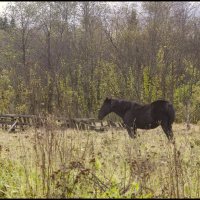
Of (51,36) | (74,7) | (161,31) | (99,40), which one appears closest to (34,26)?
(51,36)

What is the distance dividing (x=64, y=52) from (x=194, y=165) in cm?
2332

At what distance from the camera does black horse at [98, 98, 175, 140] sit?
9.87 m

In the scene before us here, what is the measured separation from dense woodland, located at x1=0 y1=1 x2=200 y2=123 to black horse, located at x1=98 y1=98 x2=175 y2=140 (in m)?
10.8

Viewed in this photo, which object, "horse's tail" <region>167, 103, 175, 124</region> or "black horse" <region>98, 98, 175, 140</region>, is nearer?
"horse's tail" <region>167, 103, 175, 124</region>

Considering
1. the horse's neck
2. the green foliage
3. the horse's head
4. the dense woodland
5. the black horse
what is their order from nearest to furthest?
1. the black horse
2. the horse's neck
3. the horse's head
4. the green foliage
5. the dense woodland

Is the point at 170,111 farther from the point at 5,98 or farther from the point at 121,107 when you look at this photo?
the point at 5,98

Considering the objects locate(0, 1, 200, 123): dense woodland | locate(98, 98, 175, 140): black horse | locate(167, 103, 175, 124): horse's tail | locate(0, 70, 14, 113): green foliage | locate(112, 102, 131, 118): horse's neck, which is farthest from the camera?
locate(0, 1, 200, 123): dense woodland

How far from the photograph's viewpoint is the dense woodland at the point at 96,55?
23.8m

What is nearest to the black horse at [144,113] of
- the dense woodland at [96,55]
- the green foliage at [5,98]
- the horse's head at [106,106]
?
the horse's head at [106,106]

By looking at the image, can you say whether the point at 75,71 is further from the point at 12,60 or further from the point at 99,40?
the point at 12,60

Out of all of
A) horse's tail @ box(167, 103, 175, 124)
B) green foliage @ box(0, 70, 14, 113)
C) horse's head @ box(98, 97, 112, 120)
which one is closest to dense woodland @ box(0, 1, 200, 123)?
green foliage @ box(0, 70, 14, 113)

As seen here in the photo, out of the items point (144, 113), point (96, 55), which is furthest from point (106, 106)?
point (96, 55)

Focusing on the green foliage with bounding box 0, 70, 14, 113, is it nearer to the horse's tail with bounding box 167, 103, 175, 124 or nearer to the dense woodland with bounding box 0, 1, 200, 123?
the dense woodland with bounding box 0, 1, 200, 123

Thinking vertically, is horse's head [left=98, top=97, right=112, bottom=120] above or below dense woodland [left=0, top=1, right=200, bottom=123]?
below
